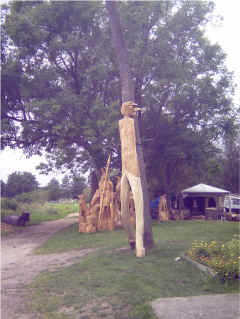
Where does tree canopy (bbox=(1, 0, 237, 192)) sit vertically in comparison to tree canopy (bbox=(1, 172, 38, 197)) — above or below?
above

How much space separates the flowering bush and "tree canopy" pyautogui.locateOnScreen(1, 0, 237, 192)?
7168mm

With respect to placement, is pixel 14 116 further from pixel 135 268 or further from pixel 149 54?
pixel 135 268

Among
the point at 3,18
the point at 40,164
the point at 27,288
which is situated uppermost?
the point at 3,18

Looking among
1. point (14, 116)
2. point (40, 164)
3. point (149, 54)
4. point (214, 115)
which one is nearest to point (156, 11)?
point (149, 54)

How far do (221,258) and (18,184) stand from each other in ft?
120

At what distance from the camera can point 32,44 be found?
1384cm

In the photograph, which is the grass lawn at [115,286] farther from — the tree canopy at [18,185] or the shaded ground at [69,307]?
the tree canopy at [18,185]

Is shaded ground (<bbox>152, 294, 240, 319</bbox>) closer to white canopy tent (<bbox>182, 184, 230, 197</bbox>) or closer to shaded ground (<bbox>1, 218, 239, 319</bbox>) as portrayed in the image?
shaded ground (<bbox>1, 218, 239, 319</bbox>)

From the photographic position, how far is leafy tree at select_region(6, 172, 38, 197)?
1540 inches

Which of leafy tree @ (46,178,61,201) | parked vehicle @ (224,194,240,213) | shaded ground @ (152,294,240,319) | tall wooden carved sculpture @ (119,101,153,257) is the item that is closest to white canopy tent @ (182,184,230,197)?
parked vehicle @ (224,194,240,213)

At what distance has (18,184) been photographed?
39500mm

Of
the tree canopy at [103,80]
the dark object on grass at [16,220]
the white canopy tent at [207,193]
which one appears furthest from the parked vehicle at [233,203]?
the dark object on grass at [16,220]

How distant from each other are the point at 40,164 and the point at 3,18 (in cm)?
755

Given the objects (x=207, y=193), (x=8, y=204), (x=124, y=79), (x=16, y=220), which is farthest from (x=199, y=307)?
(x=8, y=204)
